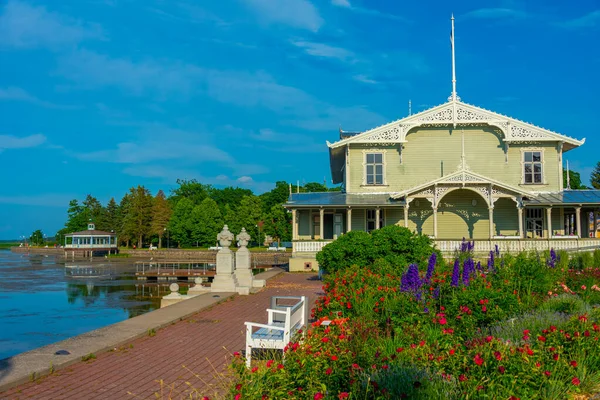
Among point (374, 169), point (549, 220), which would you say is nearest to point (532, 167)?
point (549, 220)

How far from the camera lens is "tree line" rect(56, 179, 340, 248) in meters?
82.0

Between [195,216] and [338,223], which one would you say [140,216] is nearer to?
[195,216]

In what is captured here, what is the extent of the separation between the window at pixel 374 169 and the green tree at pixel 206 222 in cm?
5376

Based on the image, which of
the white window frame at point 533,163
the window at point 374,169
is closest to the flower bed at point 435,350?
the window at point 374,169

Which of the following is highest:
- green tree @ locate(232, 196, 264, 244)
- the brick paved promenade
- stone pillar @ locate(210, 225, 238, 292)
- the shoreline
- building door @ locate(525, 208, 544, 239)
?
green tree @ locate(232, 196, 264, 244)

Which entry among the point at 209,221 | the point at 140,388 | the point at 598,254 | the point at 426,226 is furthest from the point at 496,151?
the point at 209,221

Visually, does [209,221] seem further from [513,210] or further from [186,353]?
[186,353]

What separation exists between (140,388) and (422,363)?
368cm

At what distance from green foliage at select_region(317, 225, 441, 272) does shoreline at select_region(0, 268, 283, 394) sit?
7631 millimetres

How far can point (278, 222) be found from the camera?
270 ft

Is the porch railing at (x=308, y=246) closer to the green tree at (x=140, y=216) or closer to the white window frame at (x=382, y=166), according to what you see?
the white window frame at (x=382, y=166)

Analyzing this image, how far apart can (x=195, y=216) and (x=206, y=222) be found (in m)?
2.28

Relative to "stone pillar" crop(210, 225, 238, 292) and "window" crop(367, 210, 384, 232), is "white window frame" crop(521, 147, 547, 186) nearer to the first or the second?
"window" crop(367, 210, 384, 232)

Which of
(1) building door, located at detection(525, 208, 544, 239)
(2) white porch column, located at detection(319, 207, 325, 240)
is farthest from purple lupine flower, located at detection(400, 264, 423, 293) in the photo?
(1) building door, located at detection(525, 208, 544, 239)
